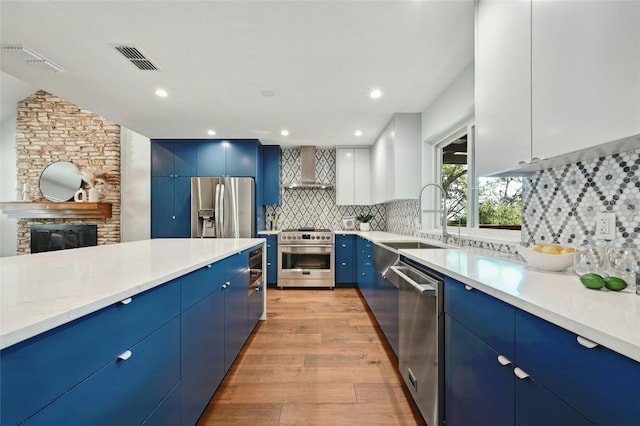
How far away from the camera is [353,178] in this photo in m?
4.89

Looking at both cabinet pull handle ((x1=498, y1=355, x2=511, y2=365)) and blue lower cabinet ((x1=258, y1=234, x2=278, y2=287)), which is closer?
cabinet pull handle ((x1=498, y1=355, x2=511, y2=365))

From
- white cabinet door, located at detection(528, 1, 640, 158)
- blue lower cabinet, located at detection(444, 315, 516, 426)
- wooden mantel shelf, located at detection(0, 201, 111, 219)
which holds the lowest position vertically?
blue lower cabinet, located at detection(444, 315, 516, 426)

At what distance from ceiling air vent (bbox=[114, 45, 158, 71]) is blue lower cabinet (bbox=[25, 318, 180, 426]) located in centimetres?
218

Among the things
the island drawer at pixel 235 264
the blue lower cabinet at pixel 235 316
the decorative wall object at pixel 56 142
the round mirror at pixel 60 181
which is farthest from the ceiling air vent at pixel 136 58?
the round mirror at pixel 60 181

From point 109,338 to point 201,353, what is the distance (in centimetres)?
76

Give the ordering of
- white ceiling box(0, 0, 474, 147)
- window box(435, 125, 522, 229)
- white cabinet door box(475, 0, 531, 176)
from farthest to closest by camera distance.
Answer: window box(435, 125, 522, 229) < white ceiling box(0, 0, 474, 147) < white cabinet door box(475, 0, 531, 176)

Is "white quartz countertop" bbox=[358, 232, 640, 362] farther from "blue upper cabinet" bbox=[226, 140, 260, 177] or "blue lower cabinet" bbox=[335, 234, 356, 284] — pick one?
"blue upper cabinet" bbox=[226, 140, 260, 177]

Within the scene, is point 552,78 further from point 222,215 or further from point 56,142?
point 56,142

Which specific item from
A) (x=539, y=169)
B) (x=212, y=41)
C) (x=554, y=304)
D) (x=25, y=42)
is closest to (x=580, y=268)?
(x=554, y=304)

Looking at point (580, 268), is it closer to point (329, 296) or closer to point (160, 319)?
point (160, 319)

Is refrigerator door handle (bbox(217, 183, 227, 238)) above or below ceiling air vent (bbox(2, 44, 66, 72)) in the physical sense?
below

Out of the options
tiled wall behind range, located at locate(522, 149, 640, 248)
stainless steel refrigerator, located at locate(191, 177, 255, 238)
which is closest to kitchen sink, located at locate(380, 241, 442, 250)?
tiled wall behind range, located at locate(522, 149, 640, 248)

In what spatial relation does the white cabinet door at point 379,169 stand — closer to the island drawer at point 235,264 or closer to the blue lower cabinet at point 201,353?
the island drawer at point 235,264

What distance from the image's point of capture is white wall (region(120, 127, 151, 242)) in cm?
517
